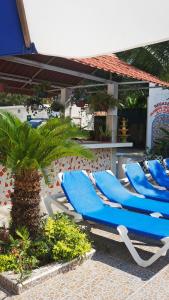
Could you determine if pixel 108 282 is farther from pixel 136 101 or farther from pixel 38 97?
pixel 136 101

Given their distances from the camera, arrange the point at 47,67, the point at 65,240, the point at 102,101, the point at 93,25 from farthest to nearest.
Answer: the point at 102,101, the point at 47,67, the point at 93,25, the point at 65,240

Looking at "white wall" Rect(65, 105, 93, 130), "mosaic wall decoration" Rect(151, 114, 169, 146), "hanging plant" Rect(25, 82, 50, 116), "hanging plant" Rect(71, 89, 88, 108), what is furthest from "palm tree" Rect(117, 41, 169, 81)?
"hanging plant" Rect(25, 82, 50, 116)

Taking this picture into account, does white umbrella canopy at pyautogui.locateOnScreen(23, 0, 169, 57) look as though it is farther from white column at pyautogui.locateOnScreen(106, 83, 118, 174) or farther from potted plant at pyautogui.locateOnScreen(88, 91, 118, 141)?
white column at pyautogui.locateOnScreen(106, 83, 118, 174)

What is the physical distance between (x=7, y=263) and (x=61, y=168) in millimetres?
5323

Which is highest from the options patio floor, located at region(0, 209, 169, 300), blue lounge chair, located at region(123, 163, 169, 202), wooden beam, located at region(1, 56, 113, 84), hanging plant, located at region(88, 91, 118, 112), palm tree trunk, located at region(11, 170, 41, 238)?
wooden beam, located at region(1, 56, 113, 84)

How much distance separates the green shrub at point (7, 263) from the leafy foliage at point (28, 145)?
1265 mm

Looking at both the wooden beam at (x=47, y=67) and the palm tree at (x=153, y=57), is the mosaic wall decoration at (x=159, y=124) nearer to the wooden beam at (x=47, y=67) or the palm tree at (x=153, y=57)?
the palm tree at (x=153, y=57)

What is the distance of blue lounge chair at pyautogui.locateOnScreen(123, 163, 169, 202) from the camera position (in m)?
8.29

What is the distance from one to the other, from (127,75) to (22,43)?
527 centimetres

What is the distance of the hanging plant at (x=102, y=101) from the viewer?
11.1 meters

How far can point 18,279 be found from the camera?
175 inches

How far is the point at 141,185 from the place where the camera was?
886 centimetres

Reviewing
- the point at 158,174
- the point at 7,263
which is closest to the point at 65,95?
the point at 158,174

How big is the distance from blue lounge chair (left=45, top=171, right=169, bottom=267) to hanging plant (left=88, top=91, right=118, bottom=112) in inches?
169
